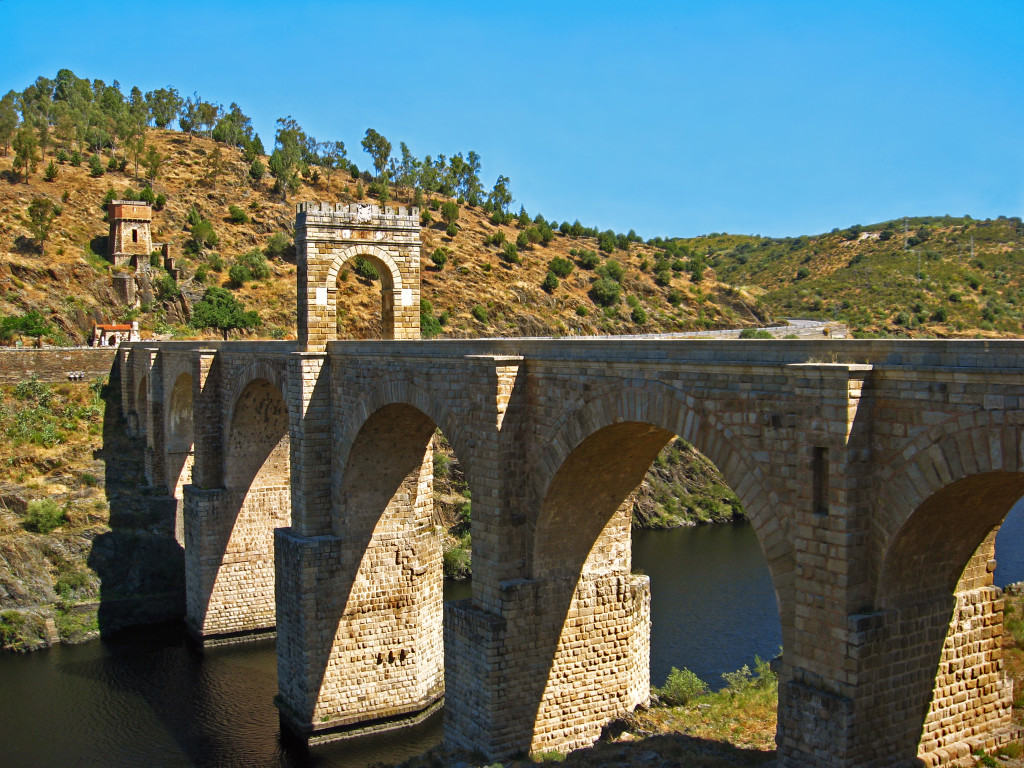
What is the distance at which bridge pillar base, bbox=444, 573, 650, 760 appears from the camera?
12.2 m

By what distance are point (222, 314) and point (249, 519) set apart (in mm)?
24210

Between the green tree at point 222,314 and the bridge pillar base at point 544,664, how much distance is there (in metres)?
35.9

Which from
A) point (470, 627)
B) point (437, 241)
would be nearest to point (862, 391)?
point (470, 627)

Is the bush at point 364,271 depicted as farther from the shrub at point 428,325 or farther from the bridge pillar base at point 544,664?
the bridge pillar base at point 544,664

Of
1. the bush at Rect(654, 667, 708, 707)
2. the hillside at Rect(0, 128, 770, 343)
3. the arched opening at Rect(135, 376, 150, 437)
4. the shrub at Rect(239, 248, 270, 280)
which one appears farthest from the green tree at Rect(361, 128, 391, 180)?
the bush at Rect(654, 667, 708, 707)

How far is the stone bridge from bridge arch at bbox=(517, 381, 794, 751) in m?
0.04

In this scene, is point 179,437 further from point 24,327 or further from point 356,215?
point 24,327

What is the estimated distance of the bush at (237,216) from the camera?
5547cm

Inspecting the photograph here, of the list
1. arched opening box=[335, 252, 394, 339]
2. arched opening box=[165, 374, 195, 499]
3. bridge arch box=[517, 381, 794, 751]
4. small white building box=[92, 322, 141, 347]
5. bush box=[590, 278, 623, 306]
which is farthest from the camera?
bush box=[590, 278, 623, 306]

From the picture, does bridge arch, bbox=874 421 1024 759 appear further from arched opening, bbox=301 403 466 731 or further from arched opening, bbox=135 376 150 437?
arched opening, bbox=135 376 150 437

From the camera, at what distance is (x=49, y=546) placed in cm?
2528

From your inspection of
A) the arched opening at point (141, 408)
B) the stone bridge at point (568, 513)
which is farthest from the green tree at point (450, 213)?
the stone bridge at point (568, 513)

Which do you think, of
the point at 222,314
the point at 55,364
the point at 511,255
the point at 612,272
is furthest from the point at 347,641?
the point at 612,272

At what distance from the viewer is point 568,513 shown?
12.4 metres
